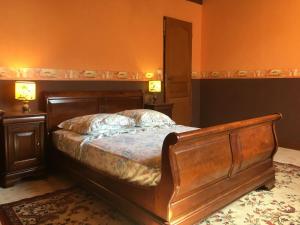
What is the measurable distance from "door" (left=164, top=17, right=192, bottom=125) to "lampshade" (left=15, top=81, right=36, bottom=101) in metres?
2.53

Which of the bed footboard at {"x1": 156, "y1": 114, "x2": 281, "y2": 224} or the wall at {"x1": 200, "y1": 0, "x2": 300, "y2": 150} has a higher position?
the wall at {"x1": 200, "y1": 0, "x2": 300, "y2": 150}

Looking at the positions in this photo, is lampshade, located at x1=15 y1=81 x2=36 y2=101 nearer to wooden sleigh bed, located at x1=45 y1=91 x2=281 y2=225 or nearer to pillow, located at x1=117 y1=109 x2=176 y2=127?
wooden sleigh bed, located at x1=45 y1=91 x2=281 y2=225

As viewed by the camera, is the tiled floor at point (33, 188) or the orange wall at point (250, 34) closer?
the tiled floor at point (33, 188)

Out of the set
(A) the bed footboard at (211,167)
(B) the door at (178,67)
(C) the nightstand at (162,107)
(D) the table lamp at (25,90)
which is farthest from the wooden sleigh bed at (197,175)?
(B) the door at (178,67)

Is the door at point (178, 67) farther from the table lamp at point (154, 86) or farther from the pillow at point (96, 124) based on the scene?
the pillow at point (96, 124)

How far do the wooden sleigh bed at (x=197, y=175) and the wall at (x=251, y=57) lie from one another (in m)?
1.98

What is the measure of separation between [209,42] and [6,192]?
447 cm

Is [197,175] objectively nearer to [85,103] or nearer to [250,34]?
[85,103]

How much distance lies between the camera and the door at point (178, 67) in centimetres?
506

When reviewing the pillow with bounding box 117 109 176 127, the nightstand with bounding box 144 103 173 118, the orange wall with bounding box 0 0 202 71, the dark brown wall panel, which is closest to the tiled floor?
the pillow with bounding box 117 109 176 127

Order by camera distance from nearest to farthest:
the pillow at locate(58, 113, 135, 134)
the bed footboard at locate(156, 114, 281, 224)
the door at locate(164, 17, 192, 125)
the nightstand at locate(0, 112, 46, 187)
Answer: the bed footboard at locate(156, 114, 281, 224), the nightstand at locate(0, 112, 46, 187), the pillow at locate(58, 113, 135, 134), the door at locate(164, 17, 192, 125)

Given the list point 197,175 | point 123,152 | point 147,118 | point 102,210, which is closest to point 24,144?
point 102,210

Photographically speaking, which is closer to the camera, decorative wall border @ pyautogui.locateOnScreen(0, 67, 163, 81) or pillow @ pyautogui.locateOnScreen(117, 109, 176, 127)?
decorative wall border @ pyautogui.locateOnScreen(0, 67, 163, 81)

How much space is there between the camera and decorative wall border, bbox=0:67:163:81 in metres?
3.31
